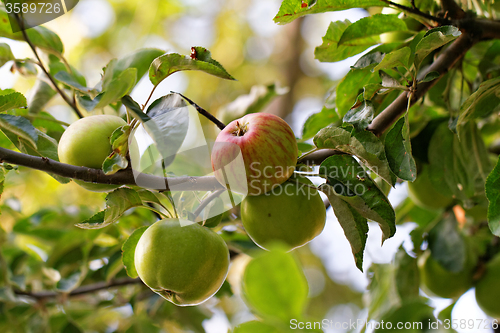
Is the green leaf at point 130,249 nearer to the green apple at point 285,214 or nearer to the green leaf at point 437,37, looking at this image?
the green apple at point 285,214

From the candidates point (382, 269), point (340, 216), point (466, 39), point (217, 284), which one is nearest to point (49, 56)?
point (217, 284)

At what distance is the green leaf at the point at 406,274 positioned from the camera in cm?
113

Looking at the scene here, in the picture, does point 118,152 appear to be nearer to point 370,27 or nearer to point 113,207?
point 113,207

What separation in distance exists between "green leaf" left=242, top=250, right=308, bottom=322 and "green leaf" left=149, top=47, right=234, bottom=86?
458mm

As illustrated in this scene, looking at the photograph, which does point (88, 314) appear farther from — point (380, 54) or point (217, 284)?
point (380, 54)

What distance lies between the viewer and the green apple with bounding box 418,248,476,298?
3.98ft

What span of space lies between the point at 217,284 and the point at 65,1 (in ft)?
2.52

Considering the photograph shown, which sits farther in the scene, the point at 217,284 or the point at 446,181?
the point at 446,181

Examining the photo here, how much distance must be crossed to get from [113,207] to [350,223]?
1.38ft

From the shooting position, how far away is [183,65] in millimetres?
697

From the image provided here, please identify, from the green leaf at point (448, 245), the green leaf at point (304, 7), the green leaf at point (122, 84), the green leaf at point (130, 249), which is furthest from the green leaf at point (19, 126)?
the green leaf at point (448, 245)

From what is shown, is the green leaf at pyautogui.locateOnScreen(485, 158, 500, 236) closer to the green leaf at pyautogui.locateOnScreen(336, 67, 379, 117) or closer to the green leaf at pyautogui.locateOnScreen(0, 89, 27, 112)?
the green leaf at pyautogui.locateOnScreen(336, 67, 379, 117)

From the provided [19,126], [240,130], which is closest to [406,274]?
[240,130]

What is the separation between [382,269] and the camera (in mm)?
1332
